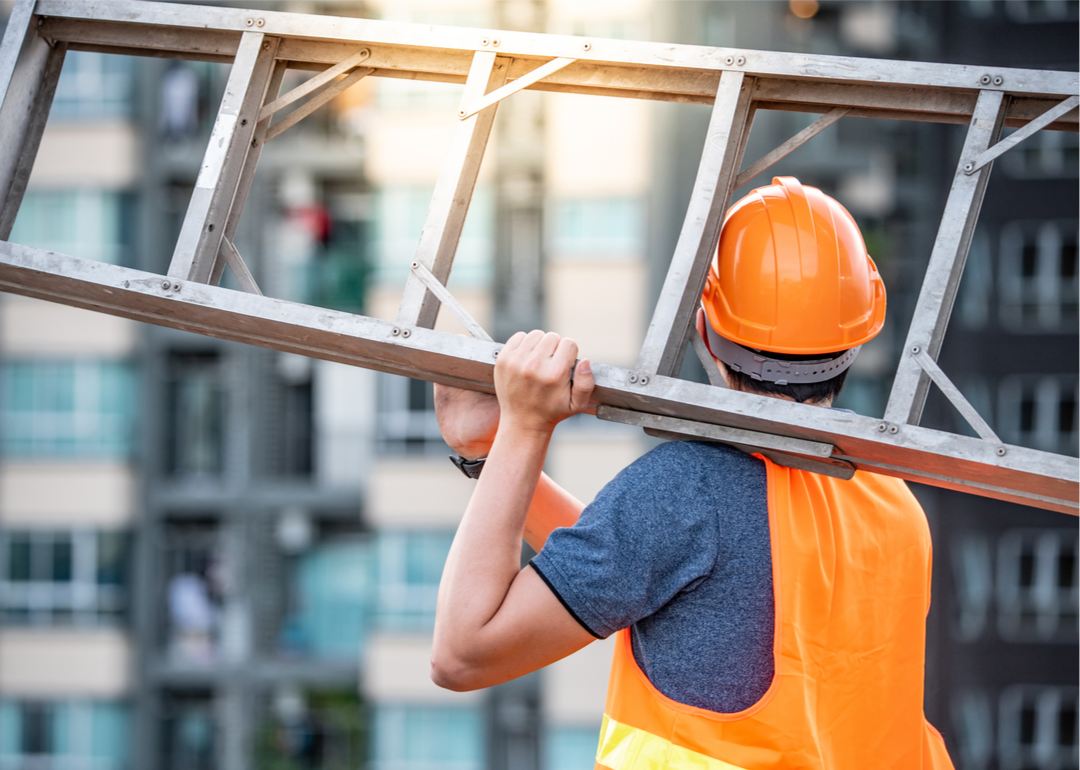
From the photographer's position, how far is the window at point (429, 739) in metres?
17.8

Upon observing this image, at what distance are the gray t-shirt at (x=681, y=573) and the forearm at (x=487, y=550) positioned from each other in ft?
0.28

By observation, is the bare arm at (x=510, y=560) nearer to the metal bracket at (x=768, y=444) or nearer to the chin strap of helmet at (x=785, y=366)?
the metal bracket at (x=768, y=444)

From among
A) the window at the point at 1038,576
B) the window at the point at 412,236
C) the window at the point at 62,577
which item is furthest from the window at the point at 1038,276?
the window at the point at 62,577

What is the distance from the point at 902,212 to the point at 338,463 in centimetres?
1095

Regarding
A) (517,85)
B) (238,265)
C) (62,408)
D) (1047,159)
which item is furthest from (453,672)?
(1047,159)

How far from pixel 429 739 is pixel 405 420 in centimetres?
553

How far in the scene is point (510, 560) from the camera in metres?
1.73

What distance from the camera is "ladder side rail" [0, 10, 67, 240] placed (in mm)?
2268

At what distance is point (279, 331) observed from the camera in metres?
2.15

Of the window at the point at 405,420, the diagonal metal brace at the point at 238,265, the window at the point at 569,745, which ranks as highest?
the window at the point at 405,420

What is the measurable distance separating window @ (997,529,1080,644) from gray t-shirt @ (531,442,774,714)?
19197 millimetres

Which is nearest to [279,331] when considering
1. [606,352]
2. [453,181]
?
[453,181]

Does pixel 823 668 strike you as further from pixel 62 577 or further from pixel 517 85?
pixel 62 577

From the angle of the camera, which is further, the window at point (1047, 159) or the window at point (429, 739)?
the window at point (1047, 159)
